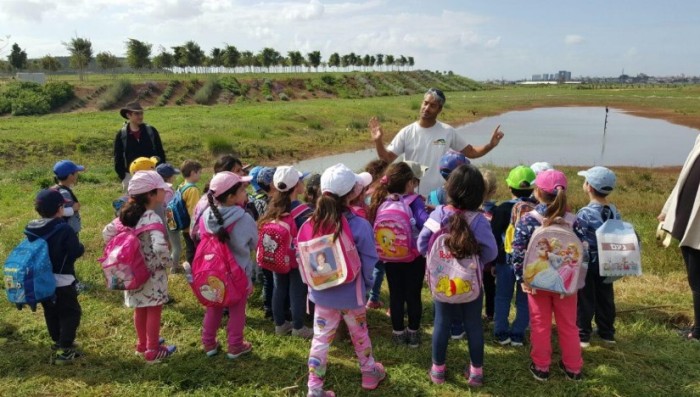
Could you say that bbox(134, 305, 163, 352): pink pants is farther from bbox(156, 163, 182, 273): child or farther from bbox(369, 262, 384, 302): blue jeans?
bbox(369, 262, 384, 302): blue jeans

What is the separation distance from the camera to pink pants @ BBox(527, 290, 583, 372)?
3.32 meters

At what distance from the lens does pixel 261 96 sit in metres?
46.1

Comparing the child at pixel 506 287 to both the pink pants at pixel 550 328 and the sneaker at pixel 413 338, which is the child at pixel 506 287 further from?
the sneaker at pixel 413 338

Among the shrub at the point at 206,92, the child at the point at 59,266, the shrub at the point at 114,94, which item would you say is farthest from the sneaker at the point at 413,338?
the shrub at the point at 206,92

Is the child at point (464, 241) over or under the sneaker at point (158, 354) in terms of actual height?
over

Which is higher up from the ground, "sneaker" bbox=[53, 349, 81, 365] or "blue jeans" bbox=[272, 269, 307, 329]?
"blue jeans" bbox=[272, 269, 307, 329]

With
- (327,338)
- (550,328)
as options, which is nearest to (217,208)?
(327,338)

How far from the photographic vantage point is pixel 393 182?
3656 millimetres

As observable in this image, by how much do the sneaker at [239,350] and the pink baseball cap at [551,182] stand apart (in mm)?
2539

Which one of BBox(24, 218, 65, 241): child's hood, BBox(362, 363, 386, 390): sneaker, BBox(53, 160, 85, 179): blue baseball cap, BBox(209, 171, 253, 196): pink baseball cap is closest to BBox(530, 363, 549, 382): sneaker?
BBox(362, 363, 386, 390): sneaker

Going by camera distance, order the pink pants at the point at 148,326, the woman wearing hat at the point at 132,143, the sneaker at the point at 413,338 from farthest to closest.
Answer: the woman wearing hat at the point at 132,143
the sneaker at the point at 413,338
the pink pants at the point at 148,326

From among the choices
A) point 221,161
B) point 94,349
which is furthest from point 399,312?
Result: point 94,349

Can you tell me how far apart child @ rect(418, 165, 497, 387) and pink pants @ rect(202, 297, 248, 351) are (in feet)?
4.93

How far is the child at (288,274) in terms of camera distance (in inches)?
144
